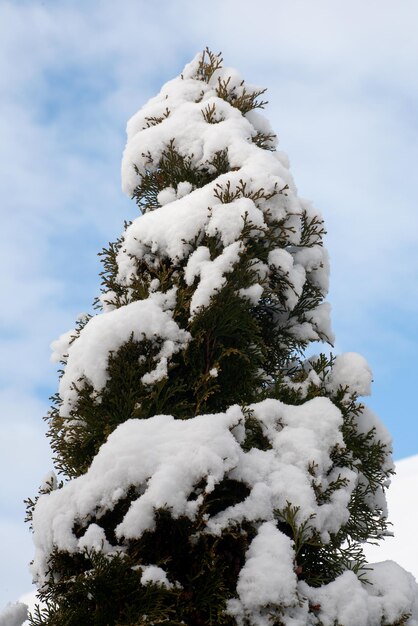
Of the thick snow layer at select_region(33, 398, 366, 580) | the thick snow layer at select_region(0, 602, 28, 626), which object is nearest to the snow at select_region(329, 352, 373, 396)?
the thick snow layer at select_region(33, 398, 366, 580)

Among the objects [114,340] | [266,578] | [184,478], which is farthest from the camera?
[114,340]

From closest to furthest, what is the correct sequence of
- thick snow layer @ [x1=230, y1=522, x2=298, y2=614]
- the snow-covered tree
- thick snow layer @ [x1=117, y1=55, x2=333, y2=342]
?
1. thick snow layer @ [x1=230, y1=522, x2=298, y2=614]
2. the snow-covered tree
3. thick snow layer @ [x1=117, y1=55, x2=333, y2=342]

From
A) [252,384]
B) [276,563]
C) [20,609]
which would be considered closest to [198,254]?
[252,384]

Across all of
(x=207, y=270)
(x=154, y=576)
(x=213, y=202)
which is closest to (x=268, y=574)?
(x=154, y=576)

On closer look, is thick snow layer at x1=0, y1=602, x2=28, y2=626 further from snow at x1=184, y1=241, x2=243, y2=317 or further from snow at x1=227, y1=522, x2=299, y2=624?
snow at x1=184, y1=241, x2=243, y2=317

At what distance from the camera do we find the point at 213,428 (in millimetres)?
5555

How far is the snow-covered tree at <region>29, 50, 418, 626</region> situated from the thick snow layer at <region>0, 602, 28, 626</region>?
10.9 inches

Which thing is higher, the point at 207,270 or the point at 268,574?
the point at 207,270

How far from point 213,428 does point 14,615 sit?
2.68m

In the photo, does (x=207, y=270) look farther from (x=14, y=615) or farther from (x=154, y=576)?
(x=14, y=615)

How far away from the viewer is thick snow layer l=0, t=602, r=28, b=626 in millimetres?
5991

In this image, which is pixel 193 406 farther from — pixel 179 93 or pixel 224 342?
pixel 179 93

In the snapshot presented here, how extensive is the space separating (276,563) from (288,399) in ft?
6.70

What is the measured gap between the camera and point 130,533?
5.21 metres
